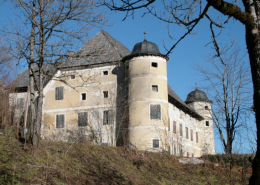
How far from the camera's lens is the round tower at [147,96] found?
1156 inches

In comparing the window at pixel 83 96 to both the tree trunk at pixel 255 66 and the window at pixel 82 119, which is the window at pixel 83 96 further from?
the tree trunk at pixel 255 66

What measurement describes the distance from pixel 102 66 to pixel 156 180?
20.0 m

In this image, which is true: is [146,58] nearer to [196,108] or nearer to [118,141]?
[118,141]

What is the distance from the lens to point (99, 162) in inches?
590

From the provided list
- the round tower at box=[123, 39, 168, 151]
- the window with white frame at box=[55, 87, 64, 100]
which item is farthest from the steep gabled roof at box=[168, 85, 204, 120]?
the window with white frame at box=[55, 87, 64, 100]

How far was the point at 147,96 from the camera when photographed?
1201 inches

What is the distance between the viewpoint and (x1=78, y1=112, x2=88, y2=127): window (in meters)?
32.1

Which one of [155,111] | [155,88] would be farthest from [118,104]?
[155,88]

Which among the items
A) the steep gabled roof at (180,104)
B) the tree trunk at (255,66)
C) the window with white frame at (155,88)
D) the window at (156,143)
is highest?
the window with white frame at (155,88)

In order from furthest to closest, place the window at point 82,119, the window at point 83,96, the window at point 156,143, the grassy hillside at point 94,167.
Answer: the window at point 83,96
the window at point 82,119
the window at point 156,143
the grassy hillside at point 94,167

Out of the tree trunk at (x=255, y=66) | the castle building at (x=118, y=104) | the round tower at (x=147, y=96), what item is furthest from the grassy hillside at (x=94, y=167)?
the castle building at (x=118, y=104)

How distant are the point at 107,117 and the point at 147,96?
13.1 ft

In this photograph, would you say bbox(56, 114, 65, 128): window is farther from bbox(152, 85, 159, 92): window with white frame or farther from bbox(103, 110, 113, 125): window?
bbox(152, 85, 159, 92): window with white frame

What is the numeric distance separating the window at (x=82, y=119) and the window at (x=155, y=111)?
6040mm
